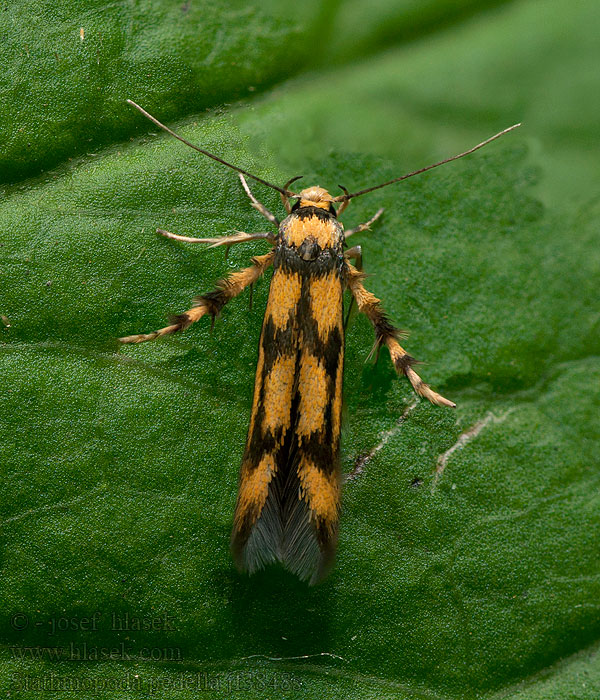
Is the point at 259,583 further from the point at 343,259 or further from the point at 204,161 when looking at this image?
the point at 204,161

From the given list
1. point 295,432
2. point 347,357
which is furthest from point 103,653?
point 347,357

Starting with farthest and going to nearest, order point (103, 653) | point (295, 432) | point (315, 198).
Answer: point (315, 198)
point (103, 653)
point (295, 432)

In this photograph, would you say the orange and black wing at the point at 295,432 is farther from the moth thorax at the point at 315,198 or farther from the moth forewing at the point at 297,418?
the moth thorax at the point at 315,198

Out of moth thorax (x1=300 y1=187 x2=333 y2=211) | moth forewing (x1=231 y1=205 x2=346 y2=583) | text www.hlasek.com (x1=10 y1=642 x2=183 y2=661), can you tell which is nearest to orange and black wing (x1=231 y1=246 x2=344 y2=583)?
moth forewing (x1=231 y1=205 x2=346 y2=583)

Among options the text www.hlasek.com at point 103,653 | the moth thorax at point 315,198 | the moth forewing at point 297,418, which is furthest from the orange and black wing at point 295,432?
the text www.hlasek.com at point 103,653

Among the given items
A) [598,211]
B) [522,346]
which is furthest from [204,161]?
[598,211]

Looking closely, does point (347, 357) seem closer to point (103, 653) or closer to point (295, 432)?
point (295, 432)
